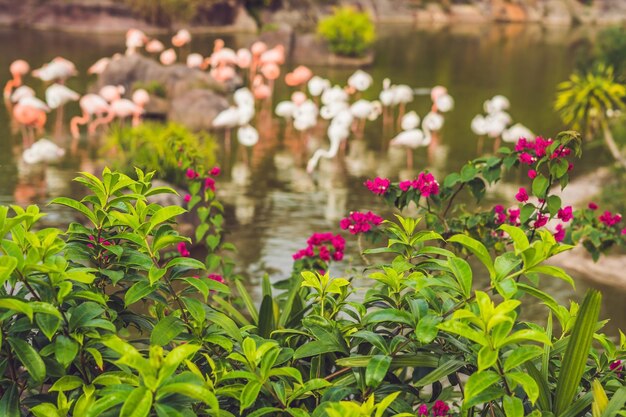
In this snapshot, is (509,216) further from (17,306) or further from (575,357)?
(17,306)

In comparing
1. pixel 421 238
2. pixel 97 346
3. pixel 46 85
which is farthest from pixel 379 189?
pixel 46 85

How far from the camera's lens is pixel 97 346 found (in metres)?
2.43

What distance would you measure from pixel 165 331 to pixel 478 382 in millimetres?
820

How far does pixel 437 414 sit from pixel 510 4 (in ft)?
128

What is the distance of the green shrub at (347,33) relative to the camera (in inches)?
861

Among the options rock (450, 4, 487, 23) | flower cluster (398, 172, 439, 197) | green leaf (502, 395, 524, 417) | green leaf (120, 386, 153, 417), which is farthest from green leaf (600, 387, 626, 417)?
rock (450, 4, 487, 23)

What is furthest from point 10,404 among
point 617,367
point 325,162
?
point 325,162

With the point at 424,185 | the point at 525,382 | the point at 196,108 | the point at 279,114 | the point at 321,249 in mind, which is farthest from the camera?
the point at 196,108

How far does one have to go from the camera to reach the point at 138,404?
77.3 inches

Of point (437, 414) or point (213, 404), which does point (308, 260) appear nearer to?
point (437, 414)

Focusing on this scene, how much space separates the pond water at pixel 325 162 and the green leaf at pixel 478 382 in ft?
14.7

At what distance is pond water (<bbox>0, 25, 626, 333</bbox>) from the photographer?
29.4ft

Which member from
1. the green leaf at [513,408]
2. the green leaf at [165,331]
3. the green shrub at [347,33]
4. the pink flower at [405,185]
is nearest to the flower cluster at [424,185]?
the pink flower at [405,185]

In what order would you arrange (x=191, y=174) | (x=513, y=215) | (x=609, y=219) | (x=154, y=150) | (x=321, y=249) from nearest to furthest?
(x=513, y=215) → (x=321, y=249) → (x=609, y=219) → (x=191, y=174) → (x=154, y=150)
